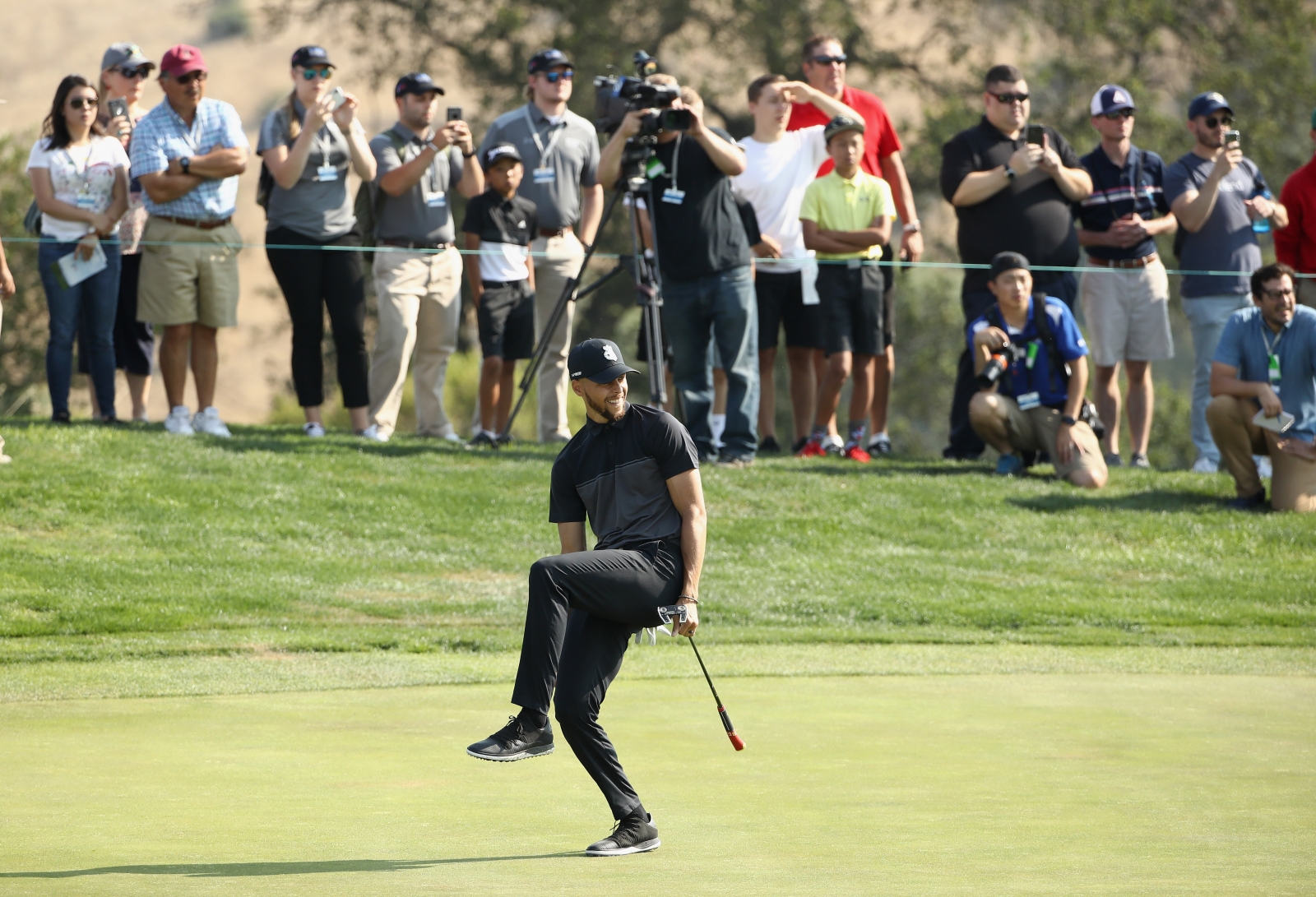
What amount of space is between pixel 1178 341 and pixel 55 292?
43.4 meters

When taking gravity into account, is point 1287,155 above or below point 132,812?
above

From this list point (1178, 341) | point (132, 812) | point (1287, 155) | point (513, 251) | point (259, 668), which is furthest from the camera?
point (1178, 341)

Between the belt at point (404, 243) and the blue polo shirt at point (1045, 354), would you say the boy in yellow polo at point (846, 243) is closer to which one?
the blue polo shirt at point (1045, 354)

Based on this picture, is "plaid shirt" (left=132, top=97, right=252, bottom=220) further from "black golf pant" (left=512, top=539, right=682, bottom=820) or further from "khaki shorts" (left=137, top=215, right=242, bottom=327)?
"black golf pant" (left=512, top=539, right=682, bottom=820)

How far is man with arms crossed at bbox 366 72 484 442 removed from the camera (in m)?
12.0

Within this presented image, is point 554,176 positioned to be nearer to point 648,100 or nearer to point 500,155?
point 500,155

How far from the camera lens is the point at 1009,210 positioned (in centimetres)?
1234

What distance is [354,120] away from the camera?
11719mm

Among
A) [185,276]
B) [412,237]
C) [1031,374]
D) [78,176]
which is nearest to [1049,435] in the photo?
[1031,374]

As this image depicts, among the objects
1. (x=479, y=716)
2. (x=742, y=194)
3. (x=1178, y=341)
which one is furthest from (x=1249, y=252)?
(x=1178, y=341)

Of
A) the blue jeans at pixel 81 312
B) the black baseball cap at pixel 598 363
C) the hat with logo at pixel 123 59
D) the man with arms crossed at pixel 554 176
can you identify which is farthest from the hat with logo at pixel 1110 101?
the black baseball cap at pixel 598 363

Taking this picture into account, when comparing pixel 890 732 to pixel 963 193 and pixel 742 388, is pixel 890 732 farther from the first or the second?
pixel 963 193

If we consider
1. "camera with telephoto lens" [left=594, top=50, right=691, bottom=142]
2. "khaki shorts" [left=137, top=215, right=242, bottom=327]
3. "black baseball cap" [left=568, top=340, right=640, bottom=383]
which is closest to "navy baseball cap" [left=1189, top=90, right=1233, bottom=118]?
"camera with telephoto lens" [left=594, top=50, right=691, bottom=142]

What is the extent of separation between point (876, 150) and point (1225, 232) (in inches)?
104
